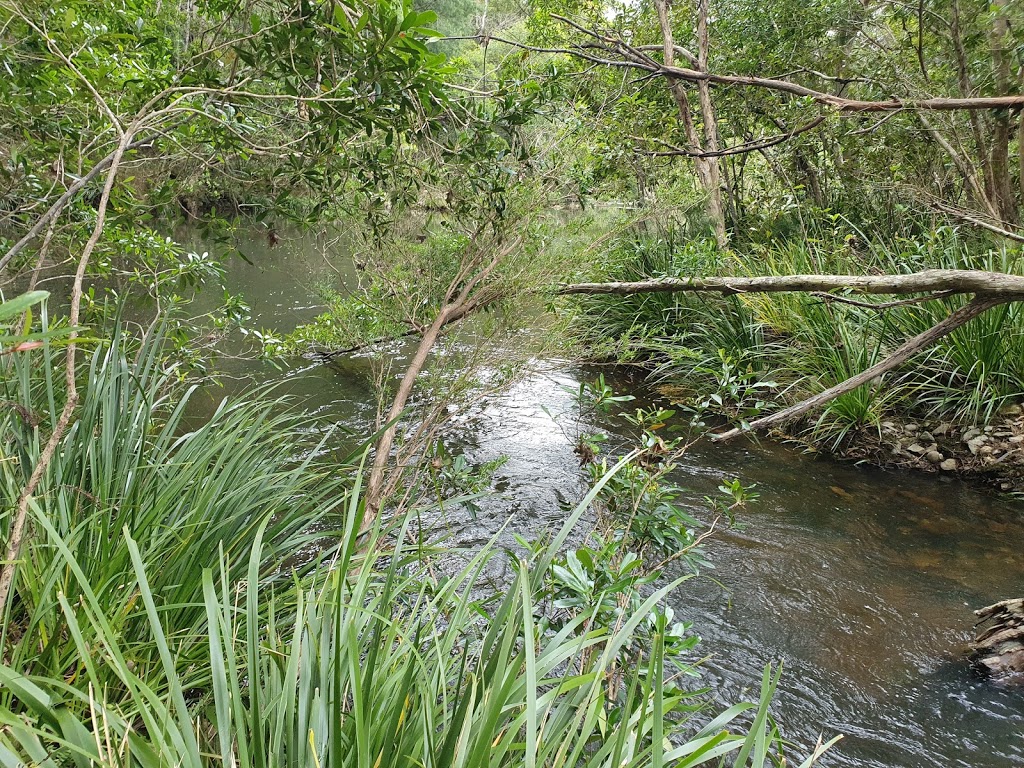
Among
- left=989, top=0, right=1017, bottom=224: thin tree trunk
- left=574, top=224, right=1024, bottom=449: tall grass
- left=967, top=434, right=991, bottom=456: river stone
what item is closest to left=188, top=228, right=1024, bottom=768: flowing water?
left=967, top=434, right=991, bottom=456: river stone

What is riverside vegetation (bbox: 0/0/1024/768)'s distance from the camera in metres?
1.08

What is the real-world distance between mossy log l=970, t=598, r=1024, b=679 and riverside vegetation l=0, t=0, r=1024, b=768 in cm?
96

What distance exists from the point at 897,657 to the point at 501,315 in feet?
10.2

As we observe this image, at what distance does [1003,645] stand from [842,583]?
0.76 meters

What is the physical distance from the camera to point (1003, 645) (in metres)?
2.47

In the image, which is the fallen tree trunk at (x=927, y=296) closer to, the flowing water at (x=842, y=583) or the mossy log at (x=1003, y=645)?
the flowing water at (x=842, y=583)

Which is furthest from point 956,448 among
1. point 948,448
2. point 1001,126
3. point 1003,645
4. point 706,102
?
point 706,102

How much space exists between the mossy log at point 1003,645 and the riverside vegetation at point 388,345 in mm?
959

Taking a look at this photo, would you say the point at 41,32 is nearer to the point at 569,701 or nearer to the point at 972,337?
the point at 569,701

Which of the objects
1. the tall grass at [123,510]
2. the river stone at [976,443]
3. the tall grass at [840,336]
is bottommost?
the river stone at [976,443]

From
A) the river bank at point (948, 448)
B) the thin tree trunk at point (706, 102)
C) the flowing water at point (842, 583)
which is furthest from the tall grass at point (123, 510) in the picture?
the thin tree trunk at point (706, 102)

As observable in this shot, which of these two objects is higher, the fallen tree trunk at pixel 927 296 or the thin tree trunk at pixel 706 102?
the thin tree trunk at pixel 706 102

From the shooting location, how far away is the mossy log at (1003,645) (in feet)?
8.03

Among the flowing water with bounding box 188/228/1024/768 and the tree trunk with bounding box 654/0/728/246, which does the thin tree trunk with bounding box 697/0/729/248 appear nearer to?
the tree trunk with bounding box 654/0/728/246
